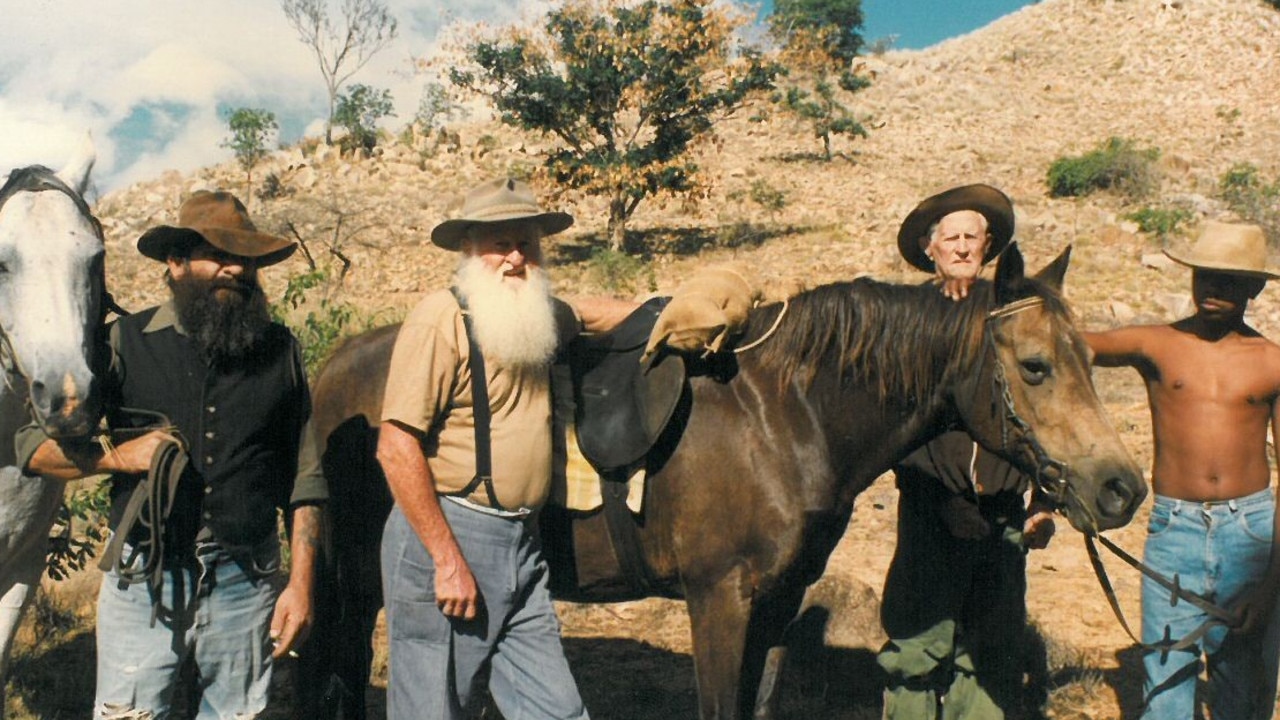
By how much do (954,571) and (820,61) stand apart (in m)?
30.1

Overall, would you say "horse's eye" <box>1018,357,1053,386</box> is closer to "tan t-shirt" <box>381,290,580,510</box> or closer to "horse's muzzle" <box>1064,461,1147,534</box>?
"horse's muzzle" <box>1064,461,1147,534</box>

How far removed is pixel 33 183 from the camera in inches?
115

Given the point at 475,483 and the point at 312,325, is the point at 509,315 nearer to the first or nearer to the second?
the point at 475,483

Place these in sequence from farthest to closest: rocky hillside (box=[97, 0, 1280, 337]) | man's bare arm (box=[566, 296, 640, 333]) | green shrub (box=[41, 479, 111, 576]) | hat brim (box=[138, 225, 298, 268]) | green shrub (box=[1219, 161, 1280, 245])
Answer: rocky hillside (box=[97, 0, 1280, 337]) → green shrub (box=[1219, 161, 1280, 245]) → green shrub (box=[41, 479, 111, 576]) → man's bare arm (box=[566, 296, 640, 333]) → hat brim (box=[138, 225, 298, 268])

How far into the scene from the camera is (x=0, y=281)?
2.78 metres

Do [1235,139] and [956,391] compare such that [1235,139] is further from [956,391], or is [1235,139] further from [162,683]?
[162,683]

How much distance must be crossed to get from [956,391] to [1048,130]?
1193 inches

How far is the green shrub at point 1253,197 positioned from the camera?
61.2 feet

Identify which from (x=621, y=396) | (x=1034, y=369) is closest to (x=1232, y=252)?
(x=1034, y=369)

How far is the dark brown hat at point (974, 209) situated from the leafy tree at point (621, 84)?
1704cm

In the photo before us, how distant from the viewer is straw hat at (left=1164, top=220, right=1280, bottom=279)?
3604 mm

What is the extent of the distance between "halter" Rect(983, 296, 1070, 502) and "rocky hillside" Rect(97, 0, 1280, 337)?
39.2ft

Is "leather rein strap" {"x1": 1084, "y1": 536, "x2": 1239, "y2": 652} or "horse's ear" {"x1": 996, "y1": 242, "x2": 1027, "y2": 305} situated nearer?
"horse's ear" {"x1": 996, "y1": 242, "x2": 1027, "y2": 305}

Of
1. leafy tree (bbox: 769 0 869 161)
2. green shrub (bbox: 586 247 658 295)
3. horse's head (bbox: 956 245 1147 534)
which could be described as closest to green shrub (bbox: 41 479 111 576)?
horse's head (bbox: 956 245 1147 534)
